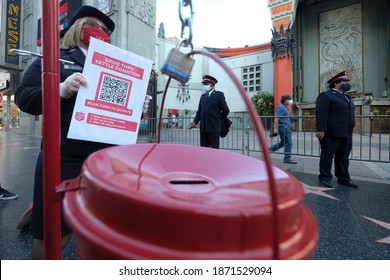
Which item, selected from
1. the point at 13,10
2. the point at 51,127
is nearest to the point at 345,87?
the point at 51,127

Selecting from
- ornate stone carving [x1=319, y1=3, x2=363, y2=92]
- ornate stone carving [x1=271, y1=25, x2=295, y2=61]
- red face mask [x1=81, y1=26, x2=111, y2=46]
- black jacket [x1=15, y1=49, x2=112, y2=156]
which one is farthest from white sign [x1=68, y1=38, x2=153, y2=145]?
ornate stone carving [x1=319, y1=3, x2=363, y2=92]

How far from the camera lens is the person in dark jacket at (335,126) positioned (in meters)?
3.74

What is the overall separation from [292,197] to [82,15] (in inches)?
55.6

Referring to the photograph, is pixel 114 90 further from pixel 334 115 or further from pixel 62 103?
pixel 334 115

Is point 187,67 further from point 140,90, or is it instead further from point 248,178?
point 140,90

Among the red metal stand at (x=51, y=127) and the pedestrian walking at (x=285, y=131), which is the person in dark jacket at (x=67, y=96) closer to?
the red metal stand at (x=51, y=127)

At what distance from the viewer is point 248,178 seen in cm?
74

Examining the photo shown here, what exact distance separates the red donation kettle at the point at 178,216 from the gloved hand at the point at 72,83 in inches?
19.9

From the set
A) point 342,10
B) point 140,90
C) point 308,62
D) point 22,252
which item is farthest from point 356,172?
point 342,10

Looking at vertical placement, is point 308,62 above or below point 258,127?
above

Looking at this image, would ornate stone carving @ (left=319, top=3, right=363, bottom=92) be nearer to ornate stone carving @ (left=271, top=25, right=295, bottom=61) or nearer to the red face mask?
ornate stone carving @ (left=271, top=25, right=295, bottom=61)

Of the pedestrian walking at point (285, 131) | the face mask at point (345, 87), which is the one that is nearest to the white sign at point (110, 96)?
the face mask at point (345, 87)

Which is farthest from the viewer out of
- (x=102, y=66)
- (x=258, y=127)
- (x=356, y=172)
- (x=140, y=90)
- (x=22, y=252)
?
(x=356, y=172)

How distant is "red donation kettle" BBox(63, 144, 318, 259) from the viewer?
0.50 m
